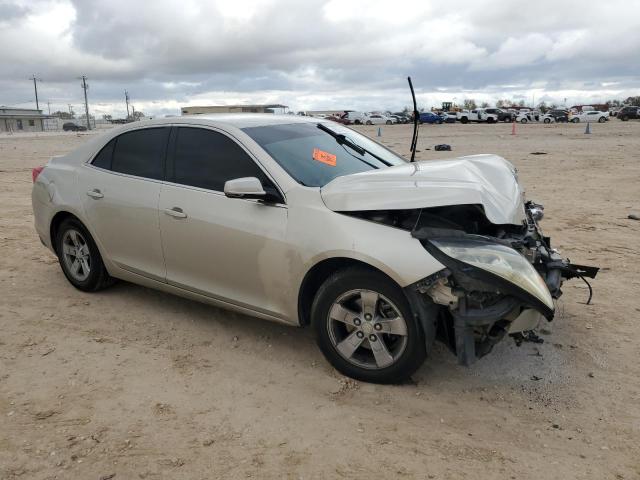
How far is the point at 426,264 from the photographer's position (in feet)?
10.0

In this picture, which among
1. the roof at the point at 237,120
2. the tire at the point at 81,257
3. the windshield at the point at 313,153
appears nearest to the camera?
the windshield at the point at 313,153

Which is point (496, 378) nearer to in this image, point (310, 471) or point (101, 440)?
point (310, 471)

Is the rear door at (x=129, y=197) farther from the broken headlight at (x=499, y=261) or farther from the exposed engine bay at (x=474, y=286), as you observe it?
the broken headlight at (x=499, y=261)

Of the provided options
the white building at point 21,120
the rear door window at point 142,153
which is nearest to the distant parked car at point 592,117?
the rear door window at point 142,153

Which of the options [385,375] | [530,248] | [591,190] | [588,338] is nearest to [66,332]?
[385,375]

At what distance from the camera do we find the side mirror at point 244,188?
3.51 meters

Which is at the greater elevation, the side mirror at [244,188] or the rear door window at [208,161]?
the rear door window at [208,161]

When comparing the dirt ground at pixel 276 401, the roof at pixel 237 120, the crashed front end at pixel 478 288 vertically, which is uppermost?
the roof at pixel 237 120

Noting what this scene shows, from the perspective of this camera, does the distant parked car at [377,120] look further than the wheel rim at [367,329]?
Yes

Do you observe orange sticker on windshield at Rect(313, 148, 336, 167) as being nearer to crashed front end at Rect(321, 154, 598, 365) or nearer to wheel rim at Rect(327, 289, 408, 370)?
crashed front end at Rect(321, 154, 598, 365)

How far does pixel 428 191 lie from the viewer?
3.21 m

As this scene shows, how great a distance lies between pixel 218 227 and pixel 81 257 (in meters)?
1.94

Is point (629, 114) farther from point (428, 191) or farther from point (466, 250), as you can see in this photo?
point (466, 250)

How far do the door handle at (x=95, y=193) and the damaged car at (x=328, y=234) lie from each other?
19 mm
